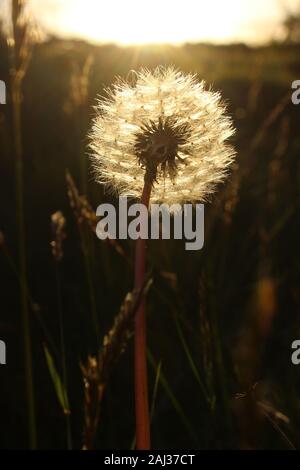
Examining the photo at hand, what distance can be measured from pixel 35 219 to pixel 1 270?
0.49 meters

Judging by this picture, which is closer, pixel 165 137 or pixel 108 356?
pixel 108 356

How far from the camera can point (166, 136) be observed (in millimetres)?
1143

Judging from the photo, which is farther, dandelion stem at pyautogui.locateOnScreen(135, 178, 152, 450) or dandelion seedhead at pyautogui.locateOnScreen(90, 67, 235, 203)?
dandelion seedhead at pyautogui.locateOnScreen(90, 67, 235, 203)

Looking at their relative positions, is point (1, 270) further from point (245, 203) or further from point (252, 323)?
point (252, 323)

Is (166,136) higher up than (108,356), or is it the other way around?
(166,136)

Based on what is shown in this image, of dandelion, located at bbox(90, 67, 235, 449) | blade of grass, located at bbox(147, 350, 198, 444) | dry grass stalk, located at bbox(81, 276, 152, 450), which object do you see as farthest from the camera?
blade of grass, located at bbox(147, 350, 198, 444)

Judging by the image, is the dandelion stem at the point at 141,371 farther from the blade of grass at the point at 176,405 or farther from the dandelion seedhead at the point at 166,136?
the blade of grass at the point at 176,405

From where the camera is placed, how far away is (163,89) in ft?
4.23

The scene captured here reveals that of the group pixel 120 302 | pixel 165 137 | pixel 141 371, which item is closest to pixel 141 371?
pixel 141 371

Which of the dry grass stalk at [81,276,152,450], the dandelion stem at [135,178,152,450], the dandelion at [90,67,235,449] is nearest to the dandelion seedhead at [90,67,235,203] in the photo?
the dandelion at [90,67,235,449]

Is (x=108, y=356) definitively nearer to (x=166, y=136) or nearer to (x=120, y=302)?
(x=166, y=136)

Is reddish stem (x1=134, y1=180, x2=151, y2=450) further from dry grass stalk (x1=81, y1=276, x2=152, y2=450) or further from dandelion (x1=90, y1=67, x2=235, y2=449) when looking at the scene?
dandelion (x1=90, y1=67, x2=235, y2=449)

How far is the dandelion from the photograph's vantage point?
3.80 ft

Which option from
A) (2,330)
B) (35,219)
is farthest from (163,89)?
(35,219)
